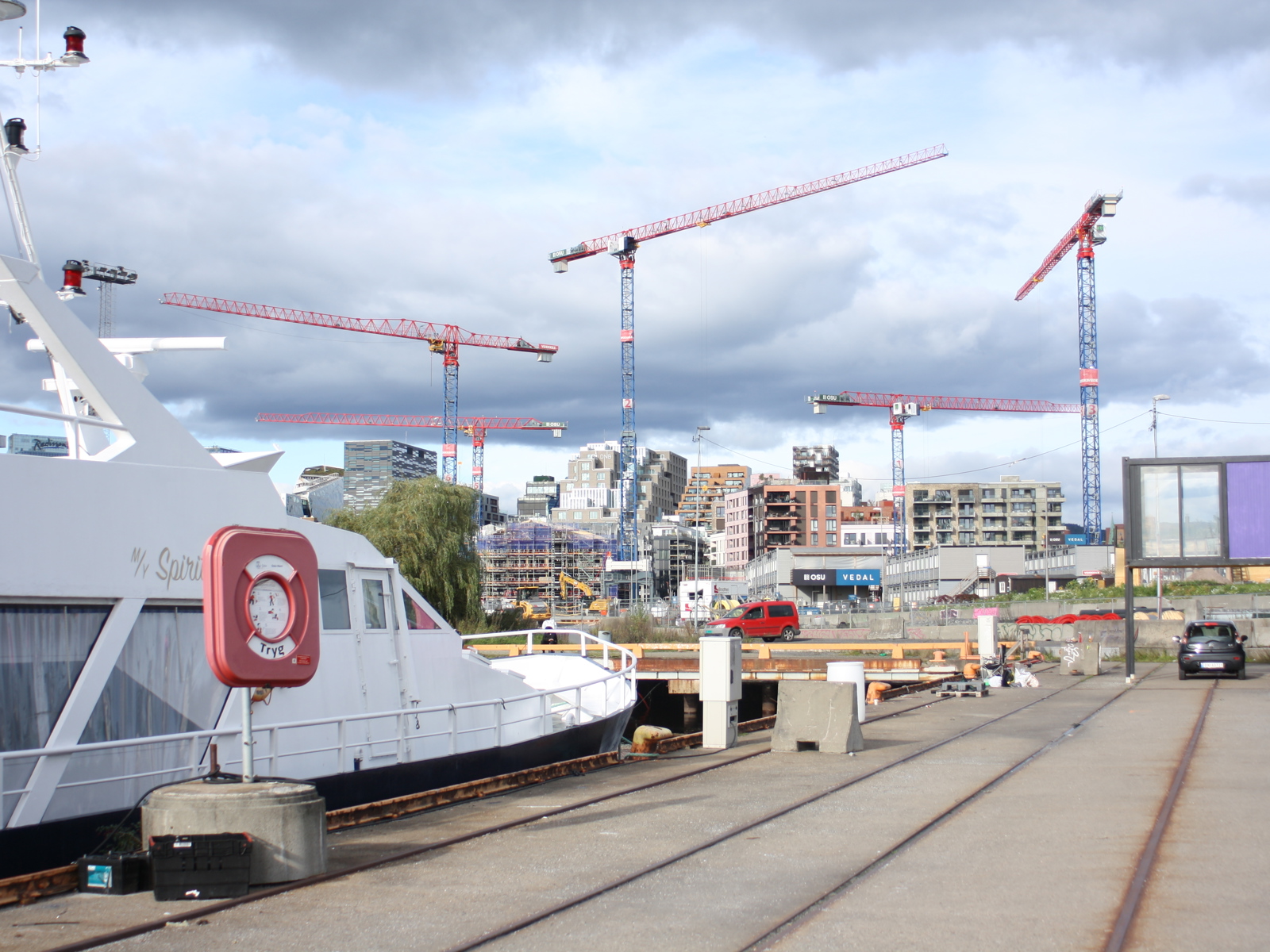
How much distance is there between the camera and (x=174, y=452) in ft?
38.1

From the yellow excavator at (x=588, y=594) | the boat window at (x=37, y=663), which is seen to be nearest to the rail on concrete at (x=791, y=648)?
the boat window at (x=37, y=663)

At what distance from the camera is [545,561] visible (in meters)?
139

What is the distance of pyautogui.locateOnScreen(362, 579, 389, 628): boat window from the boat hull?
173 centimetres

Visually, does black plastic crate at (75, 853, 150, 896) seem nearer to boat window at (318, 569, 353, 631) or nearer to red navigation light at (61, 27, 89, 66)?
boat window at (318, 569, 353, 631)

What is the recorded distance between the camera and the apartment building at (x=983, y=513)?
538 ft

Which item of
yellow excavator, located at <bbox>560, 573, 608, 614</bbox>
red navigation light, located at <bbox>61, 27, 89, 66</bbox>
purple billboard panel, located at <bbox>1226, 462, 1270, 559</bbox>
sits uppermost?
red navigation light, located at <bbox>61, 27, 89, 66</bbox>

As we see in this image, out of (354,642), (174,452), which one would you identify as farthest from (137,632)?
(354,642)

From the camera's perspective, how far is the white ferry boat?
902 centimetres

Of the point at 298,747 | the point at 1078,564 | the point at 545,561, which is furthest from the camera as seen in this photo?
the point at 545,561

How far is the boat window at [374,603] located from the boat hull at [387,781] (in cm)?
173

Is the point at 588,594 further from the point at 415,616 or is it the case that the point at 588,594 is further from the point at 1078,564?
the point at 415,616

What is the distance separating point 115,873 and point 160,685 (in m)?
2.65

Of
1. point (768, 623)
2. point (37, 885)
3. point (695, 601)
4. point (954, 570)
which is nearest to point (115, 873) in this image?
point (37, 885)

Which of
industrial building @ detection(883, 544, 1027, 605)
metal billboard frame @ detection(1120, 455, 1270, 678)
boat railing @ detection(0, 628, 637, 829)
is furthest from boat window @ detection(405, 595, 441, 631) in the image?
industrial building @ detection(883, 544, 1027, 605)
